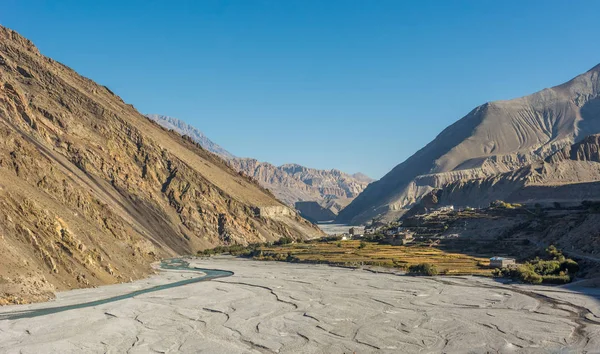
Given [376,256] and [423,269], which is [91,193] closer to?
[376,256]

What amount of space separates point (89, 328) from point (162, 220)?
91.9 metres

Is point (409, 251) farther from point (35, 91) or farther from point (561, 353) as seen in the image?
point (35, 91)

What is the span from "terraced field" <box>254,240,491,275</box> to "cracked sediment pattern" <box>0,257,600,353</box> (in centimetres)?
1801

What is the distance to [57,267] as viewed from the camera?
213ft

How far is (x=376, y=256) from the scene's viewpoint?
114000 mm

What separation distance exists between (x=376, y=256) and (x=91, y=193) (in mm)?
58804

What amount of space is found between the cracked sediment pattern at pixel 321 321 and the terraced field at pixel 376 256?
1801 cm

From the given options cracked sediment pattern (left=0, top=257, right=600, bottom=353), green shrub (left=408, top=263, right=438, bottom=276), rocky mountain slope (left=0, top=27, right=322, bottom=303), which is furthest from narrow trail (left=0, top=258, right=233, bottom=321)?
green shrub (left=408, top=263, right=438, bottom=276)

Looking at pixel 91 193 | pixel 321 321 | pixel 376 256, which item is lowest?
pixel 321 321

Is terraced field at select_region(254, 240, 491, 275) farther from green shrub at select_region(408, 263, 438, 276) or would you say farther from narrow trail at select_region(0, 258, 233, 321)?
Result: narrow trail at select_region(0, 258, 233, 321)

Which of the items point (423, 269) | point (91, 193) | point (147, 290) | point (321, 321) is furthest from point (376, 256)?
point (321, 321)

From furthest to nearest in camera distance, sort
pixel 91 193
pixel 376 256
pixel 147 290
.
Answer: pixel 91 193 < pixel 376 256 < pixel 147 290

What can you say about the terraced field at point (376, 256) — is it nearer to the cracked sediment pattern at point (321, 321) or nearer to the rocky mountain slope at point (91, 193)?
the cracked sediment pattern at point (321, 321)

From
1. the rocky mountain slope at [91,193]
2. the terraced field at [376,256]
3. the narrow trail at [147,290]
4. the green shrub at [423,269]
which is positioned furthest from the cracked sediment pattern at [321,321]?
the terraced field at [376,256]
